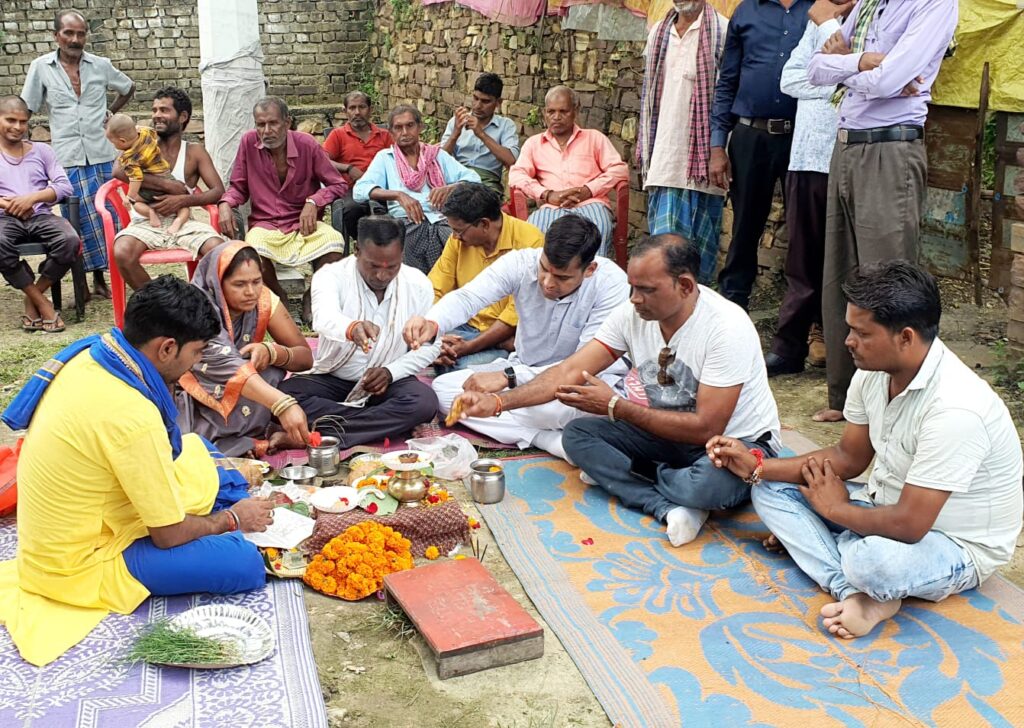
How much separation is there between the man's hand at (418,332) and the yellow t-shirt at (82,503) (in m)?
1.70

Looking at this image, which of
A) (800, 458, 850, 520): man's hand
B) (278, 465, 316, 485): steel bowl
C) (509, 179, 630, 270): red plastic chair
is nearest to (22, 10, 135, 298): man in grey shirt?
(509, 179, 630, 270): red plastic chair

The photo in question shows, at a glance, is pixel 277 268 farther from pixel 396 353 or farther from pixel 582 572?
pixel 582 572

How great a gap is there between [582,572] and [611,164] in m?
3.78

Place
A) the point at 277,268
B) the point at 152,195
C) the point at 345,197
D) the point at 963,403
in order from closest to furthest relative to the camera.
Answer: the point at 963,403 → the point at 152,195 → the point at 277,268 → the point at 345,197

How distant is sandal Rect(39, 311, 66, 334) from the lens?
6.70m

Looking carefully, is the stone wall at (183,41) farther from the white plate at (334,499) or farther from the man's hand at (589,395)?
the man's hand at (589,395)

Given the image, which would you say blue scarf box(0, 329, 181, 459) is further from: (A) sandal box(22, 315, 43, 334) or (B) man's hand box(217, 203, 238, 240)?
(A) sandal box(22, 315, 43, 334)

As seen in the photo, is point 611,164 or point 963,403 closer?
point 963,403

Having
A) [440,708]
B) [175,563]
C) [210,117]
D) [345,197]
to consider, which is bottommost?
[440,708]

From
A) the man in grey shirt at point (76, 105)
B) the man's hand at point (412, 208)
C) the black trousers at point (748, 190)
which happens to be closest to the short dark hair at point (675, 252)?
the black trousers at point (748, 190)

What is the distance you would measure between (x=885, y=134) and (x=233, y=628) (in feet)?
11.5

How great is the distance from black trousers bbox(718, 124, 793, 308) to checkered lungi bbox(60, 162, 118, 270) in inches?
174

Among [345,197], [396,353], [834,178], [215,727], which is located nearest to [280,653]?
[215,727]

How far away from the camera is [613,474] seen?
13.6 feet
